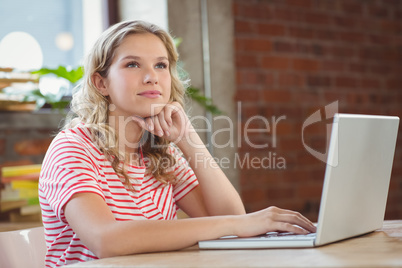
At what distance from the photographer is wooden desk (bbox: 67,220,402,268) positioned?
3.35 ft

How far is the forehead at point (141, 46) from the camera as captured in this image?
1.71 m

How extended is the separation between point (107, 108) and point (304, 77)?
6.36ft

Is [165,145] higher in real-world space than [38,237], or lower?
higher

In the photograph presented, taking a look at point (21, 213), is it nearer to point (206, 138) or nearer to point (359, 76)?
point (206, 138)

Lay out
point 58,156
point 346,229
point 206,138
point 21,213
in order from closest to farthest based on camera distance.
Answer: point 346,229 < point 58,156 < point 21,213 < point 206,138

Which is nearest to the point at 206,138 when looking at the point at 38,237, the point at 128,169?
the point at 128,169

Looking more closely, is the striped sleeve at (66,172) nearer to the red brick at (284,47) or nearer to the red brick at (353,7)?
the red brick at (284,47)

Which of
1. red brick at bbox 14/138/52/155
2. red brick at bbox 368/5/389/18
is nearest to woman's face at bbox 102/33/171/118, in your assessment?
red brick at bbox 14/138/52/155

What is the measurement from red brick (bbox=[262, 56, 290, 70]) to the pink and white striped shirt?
5.50ft

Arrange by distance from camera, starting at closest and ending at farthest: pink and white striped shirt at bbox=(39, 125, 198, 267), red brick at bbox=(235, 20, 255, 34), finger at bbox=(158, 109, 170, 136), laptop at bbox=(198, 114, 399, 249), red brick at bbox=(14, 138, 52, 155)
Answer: laptop at bbox=(198, 114, 399, 249) < pink and white striped shirt at bbox=(39, 125, 198, 267) < finger at bbox=(158, 109, 170, 136) < red brick at bbox=(14, 138, 52, 155) < red brick at bbox=(235, 20, 255, 34)

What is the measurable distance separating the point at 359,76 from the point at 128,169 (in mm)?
2398

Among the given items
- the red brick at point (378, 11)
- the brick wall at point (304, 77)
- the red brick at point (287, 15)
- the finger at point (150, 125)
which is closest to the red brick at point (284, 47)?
the brick wall at point (304, 77)

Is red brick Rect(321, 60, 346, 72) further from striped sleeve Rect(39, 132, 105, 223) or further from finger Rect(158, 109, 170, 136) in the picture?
striped sleeve Rect(39, 132, 105, 223)

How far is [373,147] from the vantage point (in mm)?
1293
